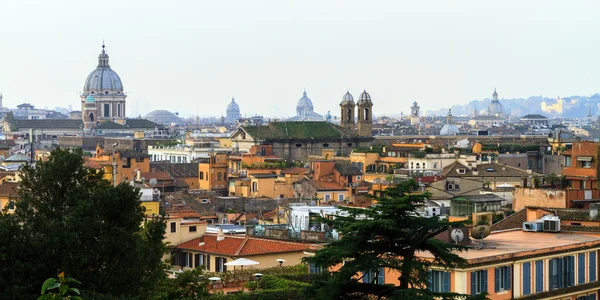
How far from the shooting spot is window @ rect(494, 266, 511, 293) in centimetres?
2414

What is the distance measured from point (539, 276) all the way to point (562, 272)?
0.80 m

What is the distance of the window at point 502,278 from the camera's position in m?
24.1

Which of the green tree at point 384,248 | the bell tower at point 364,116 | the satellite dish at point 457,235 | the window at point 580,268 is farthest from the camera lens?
the bell tower at point 364,116

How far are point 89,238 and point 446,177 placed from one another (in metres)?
31.6

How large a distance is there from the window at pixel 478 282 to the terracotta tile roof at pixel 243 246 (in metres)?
6.06

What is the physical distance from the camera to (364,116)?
112688mm

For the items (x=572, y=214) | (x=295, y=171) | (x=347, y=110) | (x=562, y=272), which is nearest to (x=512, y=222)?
(x=572, y=214)

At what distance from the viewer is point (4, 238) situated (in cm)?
2017

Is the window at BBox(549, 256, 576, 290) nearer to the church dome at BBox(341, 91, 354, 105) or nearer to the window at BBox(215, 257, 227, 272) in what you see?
the window at BBox(215, 257, 227, 272)

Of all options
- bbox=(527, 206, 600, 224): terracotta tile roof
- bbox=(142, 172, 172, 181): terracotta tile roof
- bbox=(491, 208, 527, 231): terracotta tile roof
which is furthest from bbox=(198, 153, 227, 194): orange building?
bbox=(527, 206, 600, 224): terracotta tile roof

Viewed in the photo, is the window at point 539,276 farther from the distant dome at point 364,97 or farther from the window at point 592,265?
the distant dome at point 364,97

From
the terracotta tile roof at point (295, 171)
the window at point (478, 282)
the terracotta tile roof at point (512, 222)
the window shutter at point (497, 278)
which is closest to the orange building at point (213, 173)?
the terracotta tile roof at point (295, 171)

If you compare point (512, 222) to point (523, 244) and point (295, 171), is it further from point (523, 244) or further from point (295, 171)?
point (295, 171)

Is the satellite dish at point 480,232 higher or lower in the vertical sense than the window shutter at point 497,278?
higher
